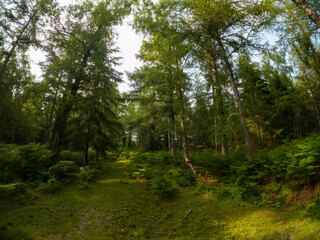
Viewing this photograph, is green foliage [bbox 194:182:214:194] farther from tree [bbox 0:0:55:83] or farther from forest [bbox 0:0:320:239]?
tree [bbox 0:0:55:83]

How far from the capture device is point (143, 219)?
5.56 m

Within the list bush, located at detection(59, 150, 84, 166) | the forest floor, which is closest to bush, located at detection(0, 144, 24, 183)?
the forest floor

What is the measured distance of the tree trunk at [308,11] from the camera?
5.04 metres

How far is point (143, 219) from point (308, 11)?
8.69 meters

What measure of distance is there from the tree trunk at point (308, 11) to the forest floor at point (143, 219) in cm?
572

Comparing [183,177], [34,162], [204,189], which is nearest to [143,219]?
[204,189]

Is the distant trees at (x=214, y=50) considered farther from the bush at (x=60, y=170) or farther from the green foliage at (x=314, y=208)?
the bush at (x=60, y=170)

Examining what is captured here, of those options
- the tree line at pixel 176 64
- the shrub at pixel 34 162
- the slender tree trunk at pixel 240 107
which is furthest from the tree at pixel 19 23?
the slender tree trunk at pixel 240 107

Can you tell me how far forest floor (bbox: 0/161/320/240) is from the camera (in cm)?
414

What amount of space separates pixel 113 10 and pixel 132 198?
452 inches

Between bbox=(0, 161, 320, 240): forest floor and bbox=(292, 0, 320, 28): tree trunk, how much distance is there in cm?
572

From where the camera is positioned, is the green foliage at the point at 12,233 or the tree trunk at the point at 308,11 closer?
the green foliage at the point at 12,233

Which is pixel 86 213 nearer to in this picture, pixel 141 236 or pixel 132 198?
pixel 132 198

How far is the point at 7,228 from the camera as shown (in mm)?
4207
